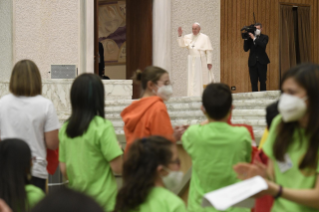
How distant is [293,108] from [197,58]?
894cm

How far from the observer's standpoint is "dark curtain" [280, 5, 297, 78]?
14.1 meters

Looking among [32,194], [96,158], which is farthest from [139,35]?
[32,194]

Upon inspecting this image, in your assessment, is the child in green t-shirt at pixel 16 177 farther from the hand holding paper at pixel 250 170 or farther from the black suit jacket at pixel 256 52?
the black suit jacket at pixel 256 52

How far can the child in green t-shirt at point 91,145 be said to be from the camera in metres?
2.94

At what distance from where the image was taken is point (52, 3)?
10469mm

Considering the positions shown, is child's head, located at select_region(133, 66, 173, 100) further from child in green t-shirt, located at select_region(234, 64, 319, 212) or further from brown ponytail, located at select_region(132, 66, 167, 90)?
child in green t-shirt, located at select_region(234, 64, 319, 212)

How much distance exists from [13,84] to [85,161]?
0.83 meters

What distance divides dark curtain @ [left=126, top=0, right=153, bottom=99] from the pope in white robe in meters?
1.24

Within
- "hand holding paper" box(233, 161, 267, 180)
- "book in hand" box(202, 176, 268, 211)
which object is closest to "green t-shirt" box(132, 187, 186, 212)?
"book in hand" box(202, 176, 268, 211)

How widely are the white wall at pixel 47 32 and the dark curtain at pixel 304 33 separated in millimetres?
6837

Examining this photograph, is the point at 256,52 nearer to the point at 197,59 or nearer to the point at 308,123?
the point at 197,59

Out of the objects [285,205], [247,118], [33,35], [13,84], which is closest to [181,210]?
[285,205]

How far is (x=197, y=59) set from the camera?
11.0m

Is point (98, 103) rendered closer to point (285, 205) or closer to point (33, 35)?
point (285, 205)
